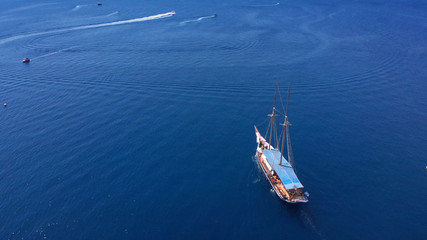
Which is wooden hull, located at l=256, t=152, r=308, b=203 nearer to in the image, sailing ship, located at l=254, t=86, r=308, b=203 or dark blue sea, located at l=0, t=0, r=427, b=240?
sailing ship, located at l=254, t=86, r=308, b=203

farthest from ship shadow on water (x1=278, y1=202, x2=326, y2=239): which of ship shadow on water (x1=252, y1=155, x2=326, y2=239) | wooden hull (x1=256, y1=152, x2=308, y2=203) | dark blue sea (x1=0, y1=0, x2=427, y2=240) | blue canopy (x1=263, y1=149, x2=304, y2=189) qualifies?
blue canopy (x1=263, y1=149, x2=304, y2=189)

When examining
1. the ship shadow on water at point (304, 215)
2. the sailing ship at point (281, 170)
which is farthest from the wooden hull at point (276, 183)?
the ship shadow on water at point (304, 215)

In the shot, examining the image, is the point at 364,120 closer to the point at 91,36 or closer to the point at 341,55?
the point at 341,55

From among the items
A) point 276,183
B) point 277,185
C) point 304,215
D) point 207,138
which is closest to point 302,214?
point 304,215

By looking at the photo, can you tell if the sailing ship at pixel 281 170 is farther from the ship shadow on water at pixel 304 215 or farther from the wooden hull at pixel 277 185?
the ship shadow on water at pixel 304 215

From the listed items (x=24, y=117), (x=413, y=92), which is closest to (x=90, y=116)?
(x=24, y=117)

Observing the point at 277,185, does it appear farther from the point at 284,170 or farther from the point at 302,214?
the point at 302,214
